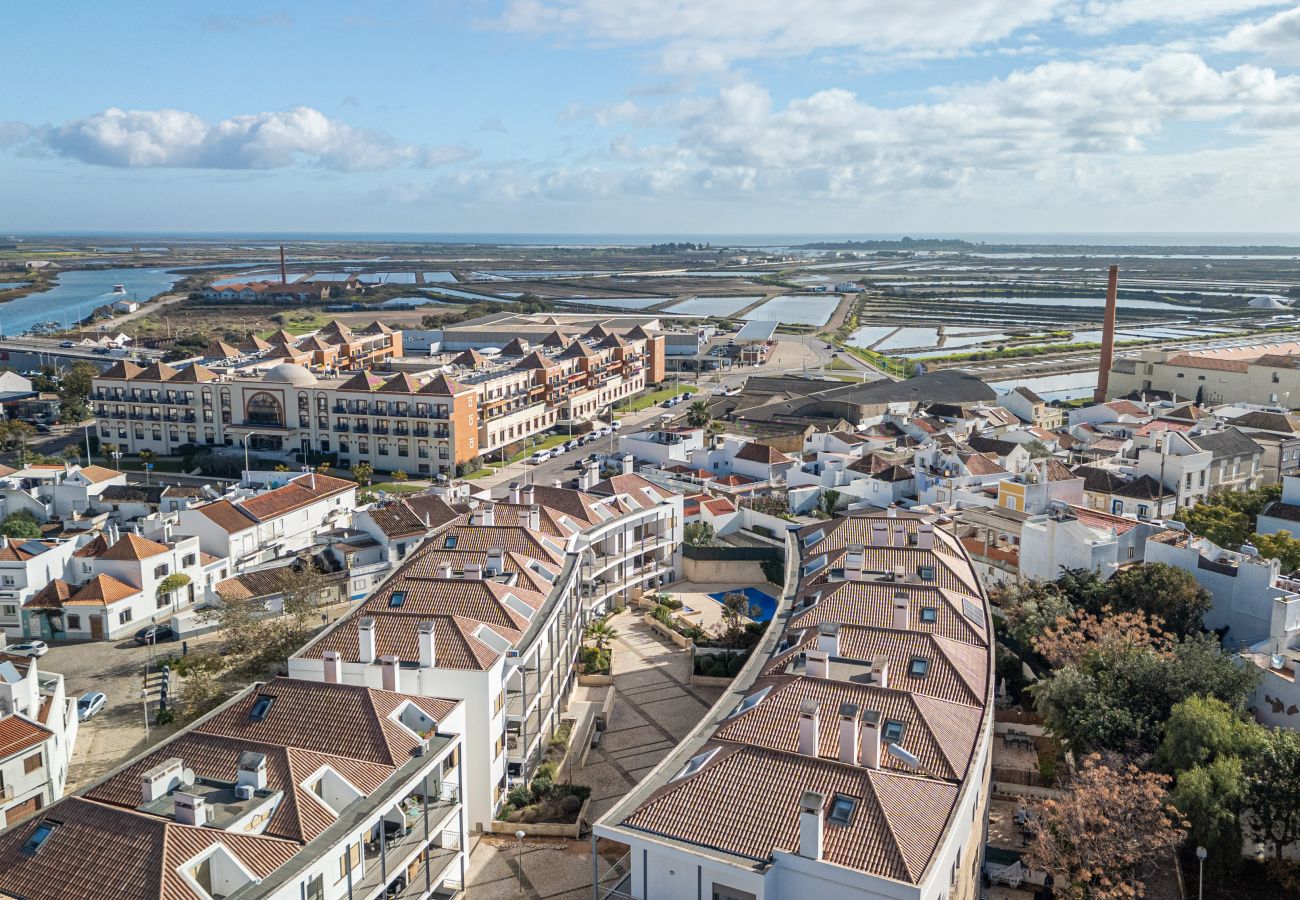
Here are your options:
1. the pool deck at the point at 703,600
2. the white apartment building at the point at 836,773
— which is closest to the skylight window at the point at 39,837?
the white apartment building at the point at 836,773

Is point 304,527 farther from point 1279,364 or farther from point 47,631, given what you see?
point 1279,364

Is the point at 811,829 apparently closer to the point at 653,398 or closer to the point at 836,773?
the point at 836,773

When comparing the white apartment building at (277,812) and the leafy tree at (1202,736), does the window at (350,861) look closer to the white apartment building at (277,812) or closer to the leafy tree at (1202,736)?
the white apartment building at (277,812)

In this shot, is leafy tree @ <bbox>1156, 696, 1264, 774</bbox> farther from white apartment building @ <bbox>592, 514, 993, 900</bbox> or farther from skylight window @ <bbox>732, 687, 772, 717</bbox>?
skylight window @ <bbox>732, 687, 772, 717</bbox>

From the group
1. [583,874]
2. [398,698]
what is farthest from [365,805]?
[583,874]

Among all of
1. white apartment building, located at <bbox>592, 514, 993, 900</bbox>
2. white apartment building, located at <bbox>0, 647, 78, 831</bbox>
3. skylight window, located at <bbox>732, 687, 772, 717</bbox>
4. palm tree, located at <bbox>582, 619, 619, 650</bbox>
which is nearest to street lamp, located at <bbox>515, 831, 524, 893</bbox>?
white apartment building, located at <bbox>592, 514, 993, 900</bbox>
